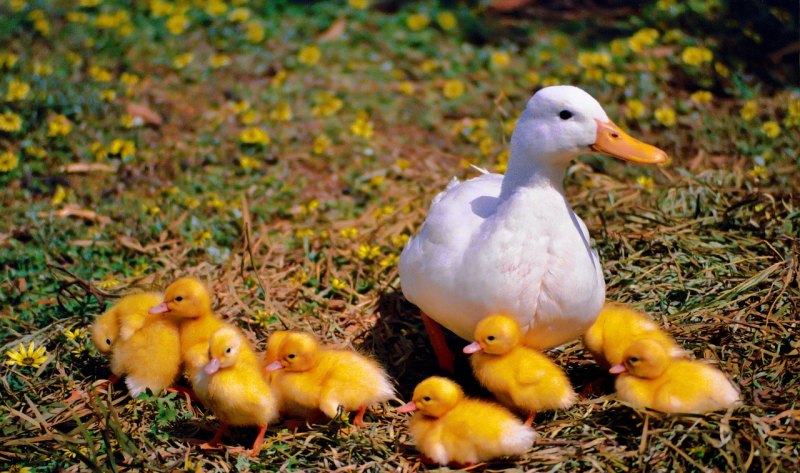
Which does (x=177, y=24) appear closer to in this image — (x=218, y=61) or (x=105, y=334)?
(x=218, y=61)

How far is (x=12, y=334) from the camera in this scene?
4.40 m

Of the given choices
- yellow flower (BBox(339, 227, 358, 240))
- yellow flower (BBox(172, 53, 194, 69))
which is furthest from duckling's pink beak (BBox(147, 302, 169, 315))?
yellow flower (BBox(172, 53, 194, 69))

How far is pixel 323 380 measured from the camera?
377cm

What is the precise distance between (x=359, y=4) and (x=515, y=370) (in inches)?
197

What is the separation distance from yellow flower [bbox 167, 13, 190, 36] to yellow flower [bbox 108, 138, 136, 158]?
174 centimetres

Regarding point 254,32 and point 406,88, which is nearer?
point 406,88

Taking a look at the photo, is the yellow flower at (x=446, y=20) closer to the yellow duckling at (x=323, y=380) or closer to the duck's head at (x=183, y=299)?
the duck's head at (x=183, y=299)

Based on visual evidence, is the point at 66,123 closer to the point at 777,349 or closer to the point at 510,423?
the point at 510,423

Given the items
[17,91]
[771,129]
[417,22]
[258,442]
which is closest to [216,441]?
[258,442]

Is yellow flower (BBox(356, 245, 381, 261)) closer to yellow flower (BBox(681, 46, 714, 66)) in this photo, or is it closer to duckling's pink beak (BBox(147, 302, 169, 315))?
duckling's pink beak (BBox(147, 302, 169, 315))

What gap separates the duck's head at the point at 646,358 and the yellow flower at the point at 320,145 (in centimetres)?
308

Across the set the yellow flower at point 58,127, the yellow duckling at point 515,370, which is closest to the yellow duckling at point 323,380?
the yellow duckling at point 515,370

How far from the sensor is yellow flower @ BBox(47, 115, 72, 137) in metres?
6.01

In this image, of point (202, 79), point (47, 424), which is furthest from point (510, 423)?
point (202, 79)
